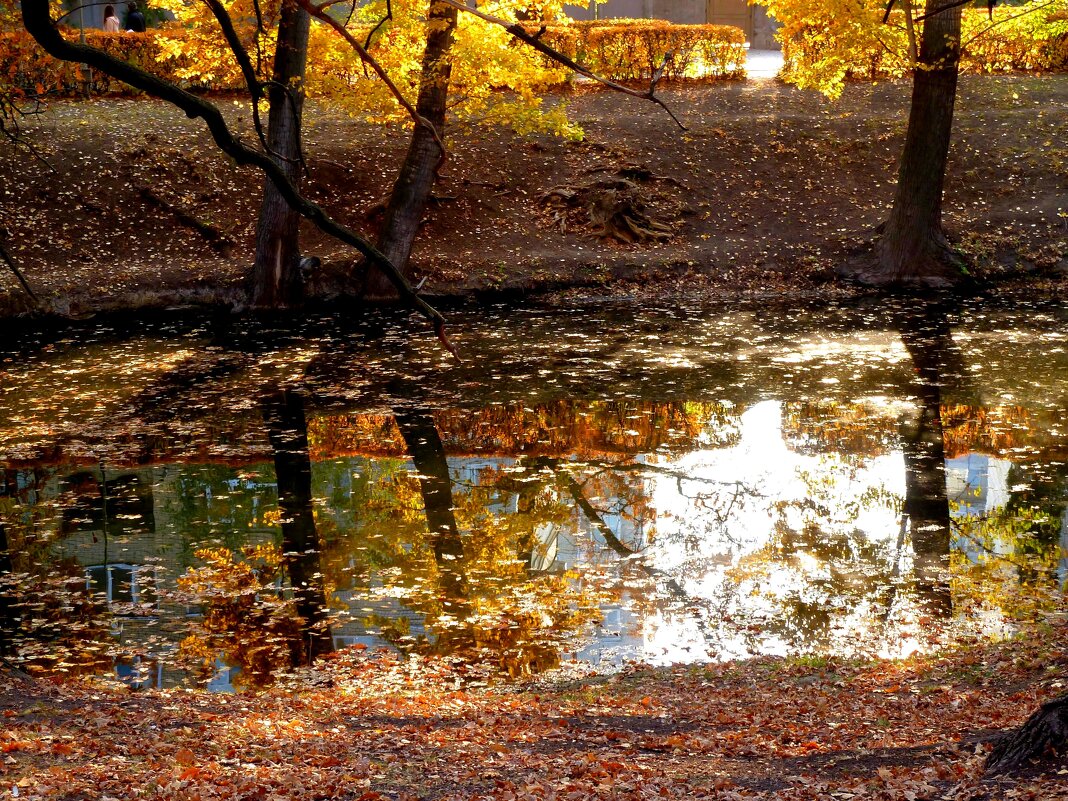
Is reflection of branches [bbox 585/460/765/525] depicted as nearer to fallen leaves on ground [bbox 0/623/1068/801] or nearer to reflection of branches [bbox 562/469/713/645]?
reflection of branches [bbox 562/469/713/645]

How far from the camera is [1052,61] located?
89.4ft

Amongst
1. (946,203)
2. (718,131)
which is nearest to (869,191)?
(946,203)

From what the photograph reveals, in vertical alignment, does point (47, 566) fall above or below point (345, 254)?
below

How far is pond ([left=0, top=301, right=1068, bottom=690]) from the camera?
7227mm

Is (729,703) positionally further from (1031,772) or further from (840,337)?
(840,337)

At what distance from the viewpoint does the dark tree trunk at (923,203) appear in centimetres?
1880

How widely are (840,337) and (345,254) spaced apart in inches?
351

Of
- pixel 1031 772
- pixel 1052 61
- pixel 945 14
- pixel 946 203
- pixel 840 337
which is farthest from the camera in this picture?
pixel 1052 61

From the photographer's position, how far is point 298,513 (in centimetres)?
952

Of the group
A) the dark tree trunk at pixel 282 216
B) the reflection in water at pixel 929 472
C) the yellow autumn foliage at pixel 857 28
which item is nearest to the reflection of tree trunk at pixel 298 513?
the reflection in water at pixel 929 472

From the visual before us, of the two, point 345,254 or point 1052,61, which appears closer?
point 345,254

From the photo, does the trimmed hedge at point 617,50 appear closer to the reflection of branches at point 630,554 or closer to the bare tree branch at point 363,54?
the reflection of branches at point 630,554

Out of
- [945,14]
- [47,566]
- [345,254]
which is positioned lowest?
[47,566]

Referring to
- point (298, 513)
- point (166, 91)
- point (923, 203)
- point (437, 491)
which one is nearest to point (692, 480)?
point (437, 491)
